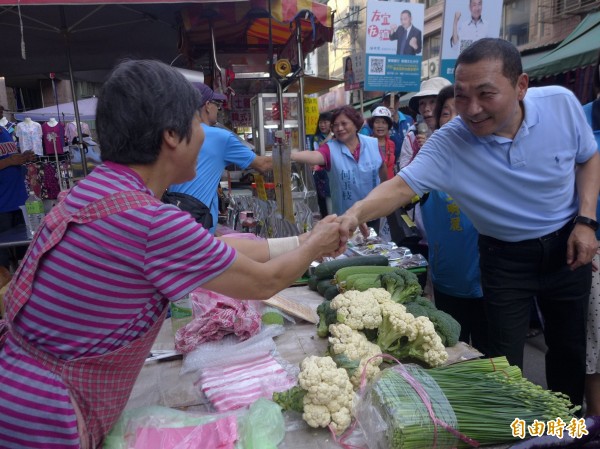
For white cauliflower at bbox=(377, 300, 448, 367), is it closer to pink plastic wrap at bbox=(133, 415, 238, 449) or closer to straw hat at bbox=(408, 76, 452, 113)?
pink plastic wrap at bbox=(133, 415, 238, 449)

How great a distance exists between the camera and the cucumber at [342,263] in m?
2.84

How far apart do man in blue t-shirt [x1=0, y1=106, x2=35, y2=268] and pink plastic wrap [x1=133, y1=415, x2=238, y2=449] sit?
16.4 ft

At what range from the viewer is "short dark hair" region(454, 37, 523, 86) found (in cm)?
197

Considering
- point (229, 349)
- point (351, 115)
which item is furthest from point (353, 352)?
point (351, 115)

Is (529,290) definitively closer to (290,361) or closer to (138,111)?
(290,361)

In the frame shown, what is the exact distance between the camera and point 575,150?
2.17 m

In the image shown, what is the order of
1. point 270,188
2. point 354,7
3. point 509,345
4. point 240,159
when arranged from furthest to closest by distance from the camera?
1. point 354,7
2. point 270,188
3. point 240,159
4. point 509,345

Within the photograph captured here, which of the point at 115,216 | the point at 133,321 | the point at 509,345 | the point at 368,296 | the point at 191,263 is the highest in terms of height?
the point at 115,216

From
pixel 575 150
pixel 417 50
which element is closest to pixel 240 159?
pixel 575 150

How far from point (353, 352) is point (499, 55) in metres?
1.45

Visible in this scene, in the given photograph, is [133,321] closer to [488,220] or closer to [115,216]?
[115,216]

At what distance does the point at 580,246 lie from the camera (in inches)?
81.7

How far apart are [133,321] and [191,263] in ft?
0.84

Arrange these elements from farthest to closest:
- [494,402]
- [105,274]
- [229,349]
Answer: [229,349], [494,402], [105,274]
